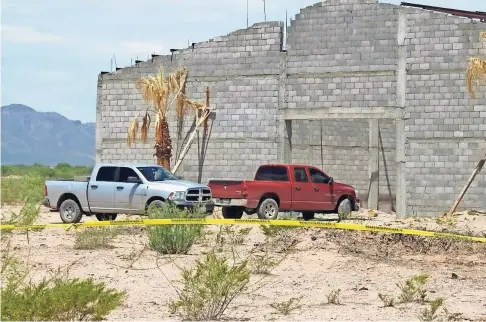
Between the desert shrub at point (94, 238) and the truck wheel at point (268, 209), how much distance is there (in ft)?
26.4

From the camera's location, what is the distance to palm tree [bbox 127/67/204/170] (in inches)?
1315

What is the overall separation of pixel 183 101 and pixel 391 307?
21844 millimetres

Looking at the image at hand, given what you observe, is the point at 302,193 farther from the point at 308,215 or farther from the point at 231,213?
Result: the point at 231,213

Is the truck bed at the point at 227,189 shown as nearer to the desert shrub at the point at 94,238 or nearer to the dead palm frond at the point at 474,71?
the desert shrub at the point at 94,238

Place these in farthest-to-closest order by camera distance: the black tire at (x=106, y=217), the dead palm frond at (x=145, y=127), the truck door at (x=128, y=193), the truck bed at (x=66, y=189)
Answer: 1. the dead palm frond at (x=145, y=127)
2. the black tire at (x=106, y=217)
3. the truck bed at (x=66, y=189)
4. the truck door at (x=128, y=193)

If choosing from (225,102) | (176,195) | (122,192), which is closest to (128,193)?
(122,192)

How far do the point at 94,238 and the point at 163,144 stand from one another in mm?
14163

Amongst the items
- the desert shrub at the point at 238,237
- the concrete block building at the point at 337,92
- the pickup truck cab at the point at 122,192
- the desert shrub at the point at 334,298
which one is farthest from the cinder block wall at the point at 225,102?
the desert shrub at the point at 334,298

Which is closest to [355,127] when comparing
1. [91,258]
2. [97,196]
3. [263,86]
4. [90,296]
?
[263,86]

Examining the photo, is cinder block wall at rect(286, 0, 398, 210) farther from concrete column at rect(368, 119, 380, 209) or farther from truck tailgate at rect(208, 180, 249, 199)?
concrete column at rect(368, 119, 380, 209)

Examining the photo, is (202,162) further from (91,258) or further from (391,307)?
(391,307)

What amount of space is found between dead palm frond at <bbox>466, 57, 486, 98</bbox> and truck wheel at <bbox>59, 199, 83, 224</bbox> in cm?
1242

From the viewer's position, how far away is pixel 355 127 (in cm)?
4072

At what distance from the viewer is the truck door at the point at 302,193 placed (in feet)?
94.7
